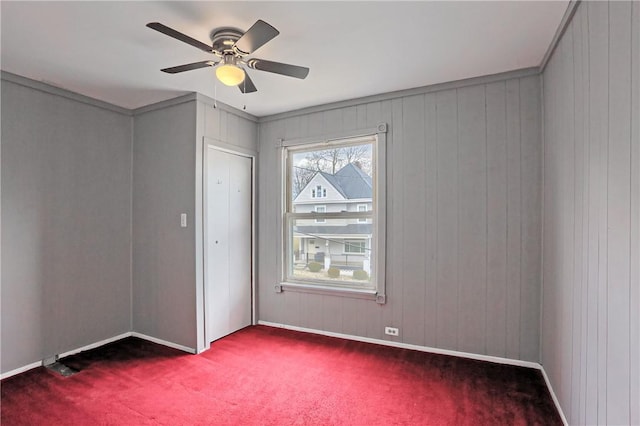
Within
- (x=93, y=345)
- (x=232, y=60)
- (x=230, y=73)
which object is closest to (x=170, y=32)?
(x=230, y=73)

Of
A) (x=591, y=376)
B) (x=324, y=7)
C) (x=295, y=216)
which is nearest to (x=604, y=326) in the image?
(x=591, y=376)

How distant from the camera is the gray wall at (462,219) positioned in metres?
2.81

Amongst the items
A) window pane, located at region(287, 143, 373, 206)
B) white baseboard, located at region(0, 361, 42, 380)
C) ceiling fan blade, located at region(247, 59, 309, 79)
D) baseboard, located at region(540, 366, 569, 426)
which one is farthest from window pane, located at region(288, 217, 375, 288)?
white baseboard, located at region(0, 361, 42, 380)

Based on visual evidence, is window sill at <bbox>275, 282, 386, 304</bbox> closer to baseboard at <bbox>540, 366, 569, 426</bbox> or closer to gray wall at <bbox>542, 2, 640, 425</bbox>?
baseboard at <bbox>540, 366, 569, 426</bbox>

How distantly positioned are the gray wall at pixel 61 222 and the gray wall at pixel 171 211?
0.60 ft

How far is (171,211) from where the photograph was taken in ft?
11.3

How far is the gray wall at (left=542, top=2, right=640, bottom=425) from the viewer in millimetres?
1261

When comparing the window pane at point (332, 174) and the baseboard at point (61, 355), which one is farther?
the window pane at point (332, 174)

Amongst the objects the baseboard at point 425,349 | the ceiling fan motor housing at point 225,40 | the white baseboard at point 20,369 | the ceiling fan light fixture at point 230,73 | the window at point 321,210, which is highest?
the ceiling fan motor housing at point 225,40

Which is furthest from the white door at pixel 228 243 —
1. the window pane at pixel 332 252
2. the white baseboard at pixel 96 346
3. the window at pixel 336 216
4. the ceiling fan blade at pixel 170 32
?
the ceiling fan blade at pixel 170 32

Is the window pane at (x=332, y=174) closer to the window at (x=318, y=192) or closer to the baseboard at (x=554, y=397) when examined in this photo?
the window at (x=318, y=192)

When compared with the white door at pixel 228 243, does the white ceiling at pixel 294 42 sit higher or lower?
higher

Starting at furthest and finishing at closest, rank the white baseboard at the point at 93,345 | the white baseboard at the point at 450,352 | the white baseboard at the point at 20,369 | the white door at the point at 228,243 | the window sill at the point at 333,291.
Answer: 1. the white door at the point at 228,243
2. the window sill at the point at 333,291
3. the white baseboard at the point at 93,345
4. the white baseboard at the point at 20,369
5. the white baseboard at the point at 450,352

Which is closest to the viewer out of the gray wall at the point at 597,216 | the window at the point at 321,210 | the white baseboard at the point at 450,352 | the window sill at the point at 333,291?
the gray wall at the point at 597,216
